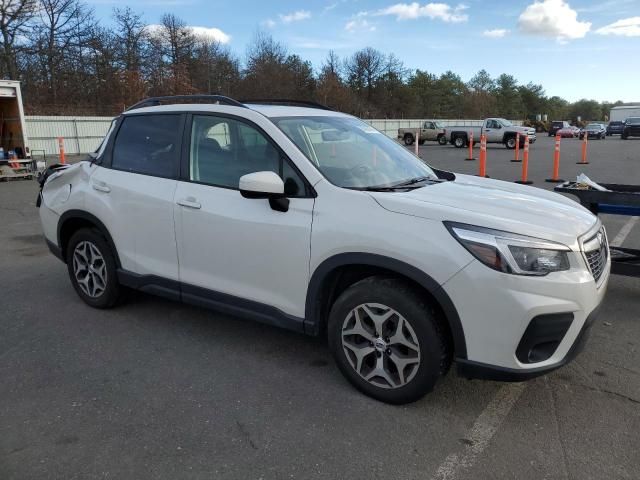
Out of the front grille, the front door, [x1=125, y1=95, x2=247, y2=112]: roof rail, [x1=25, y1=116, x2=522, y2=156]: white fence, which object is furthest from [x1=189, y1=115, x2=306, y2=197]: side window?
[x1=25, y1=116, x2=522, y2=156]: white fence

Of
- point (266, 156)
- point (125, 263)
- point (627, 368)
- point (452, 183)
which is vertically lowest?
point (627, 368)

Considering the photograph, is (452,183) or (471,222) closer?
(471,222)

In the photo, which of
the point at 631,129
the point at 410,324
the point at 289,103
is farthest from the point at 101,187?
the point at 631,129

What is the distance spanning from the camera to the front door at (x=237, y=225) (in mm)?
3268

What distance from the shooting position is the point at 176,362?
146 inches

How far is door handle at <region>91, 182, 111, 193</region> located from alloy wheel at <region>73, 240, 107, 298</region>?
1.68 ft

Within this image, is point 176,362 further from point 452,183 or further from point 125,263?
point 452,183

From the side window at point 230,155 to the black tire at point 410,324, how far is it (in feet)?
2.49

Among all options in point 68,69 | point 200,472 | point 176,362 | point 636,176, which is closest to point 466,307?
point 200,472

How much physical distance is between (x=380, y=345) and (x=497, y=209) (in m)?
1.04

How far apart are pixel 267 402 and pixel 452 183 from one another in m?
1.99

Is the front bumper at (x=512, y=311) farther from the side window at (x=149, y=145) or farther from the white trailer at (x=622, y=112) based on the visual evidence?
the white trailer at (x=622, y=112)

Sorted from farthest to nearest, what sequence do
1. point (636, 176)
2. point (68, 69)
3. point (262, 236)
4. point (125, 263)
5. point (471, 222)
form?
point (68, 69) < point (636, 176) < point (125, 263) < point (262, 236) < point (471, 222)

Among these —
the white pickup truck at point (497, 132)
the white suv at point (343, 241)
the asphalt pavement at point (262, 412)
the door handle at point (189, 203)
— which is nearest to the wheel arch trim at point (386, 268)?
the white suv at point (343, 241)
